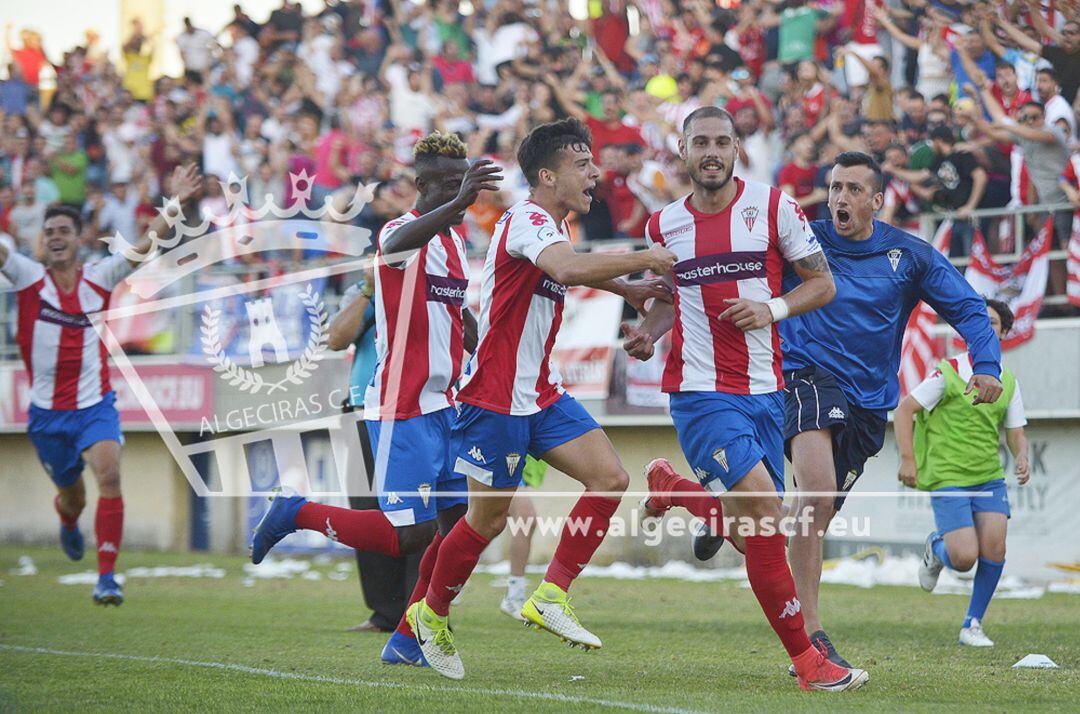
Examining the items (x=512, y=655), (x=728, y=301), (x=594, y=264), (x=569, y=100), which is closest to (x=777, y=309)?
(x=728, y=301)

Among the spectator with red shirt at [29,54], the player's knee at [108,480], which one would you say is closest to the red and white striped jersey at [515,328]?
the player's knee at [108,480]

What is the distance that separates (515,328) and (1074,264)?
792 cm

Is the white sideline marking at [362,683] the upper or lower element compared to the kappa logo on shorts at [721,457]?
lower

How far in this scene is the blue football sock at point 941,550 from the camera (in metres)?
9.45

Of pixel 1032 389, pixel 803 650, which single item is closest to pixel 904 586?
pixel 1032 389

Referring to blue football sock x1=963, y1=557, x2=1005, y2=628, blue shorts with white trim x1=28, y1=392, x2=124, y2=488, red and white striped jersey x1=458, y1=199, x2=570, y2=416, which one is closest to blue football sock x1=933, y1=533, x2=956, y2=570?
blue football sock x1=963, y1=557, x2=1005, y2=628

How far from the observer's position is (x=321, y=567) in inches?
649

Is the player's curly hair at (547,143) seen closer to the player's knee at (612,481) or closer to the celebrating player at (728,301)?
the celebrating player at (728,301)

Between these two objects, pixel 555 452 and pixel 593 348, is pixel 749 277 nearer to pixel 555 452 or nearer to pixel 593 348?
pixel 555 452

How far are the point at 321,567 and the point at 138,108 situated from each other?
408 inches

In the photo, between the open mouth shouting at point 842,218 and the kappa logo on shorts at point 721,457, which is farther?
the open mouth shouting at point 842,218

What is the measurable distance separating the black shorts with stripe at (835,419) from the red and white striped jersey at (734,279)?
82 centimetres

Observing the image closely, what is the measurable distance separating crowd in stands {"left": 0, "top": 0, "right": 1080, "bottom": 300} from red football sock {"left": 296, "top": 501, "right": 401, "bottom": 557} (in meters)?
7.89

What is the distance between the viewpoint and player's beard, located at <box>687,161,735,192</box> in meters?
6.77
